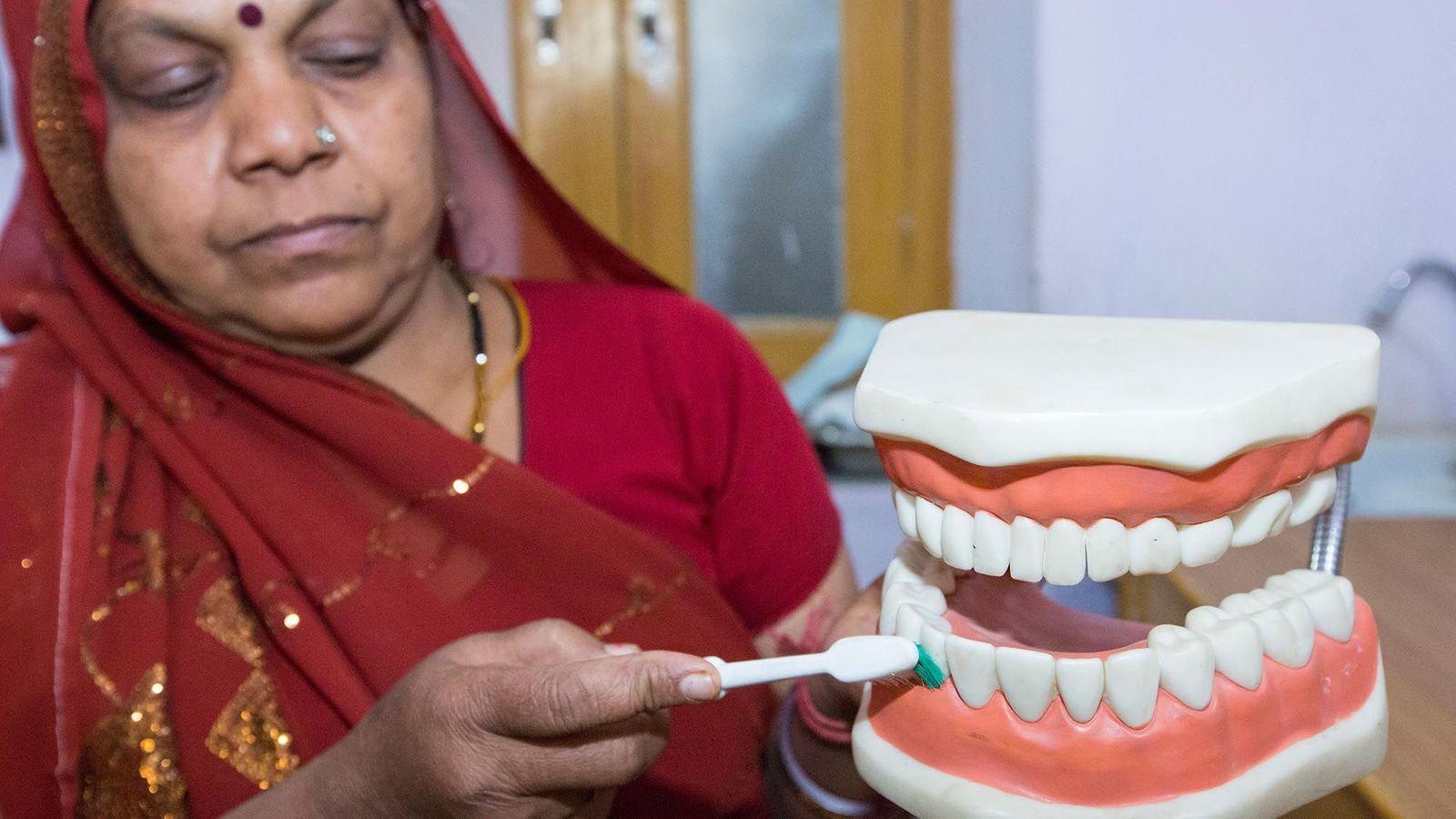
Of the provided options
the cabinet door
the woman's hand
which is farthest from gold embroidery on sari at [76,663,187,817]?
the cabinet door

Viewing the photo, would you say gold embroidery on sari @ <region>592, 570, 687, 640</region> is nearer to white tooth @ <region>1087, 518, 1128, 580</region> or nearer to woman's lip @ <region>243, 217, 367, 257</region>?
woman's lip @ <region>243, 217, 367, 257</region>

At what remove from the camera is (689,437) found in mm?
1091

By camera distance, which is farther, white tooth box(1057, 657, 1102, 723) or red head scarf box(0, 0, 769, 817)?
red head scarf box(0, 0, 769, 817)

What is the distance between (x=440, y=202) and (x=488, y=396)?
0.59 ft

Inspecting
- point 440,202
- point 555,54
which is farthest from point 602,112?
point 440,202

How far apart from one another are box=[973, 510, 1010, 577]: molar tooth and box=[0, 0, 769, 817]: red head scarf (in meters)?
0.49

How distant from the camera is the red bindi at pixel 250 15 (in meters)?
0.81

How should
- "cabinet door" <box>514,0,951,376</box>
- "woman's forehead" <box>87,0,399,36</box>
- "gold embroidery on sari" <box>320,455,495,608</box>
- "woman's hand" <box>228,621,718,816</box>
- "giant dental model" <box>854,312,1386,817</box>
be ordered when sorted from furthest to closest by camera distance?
"cabinet door" <box>514,0,951,376</box> < "gold embroidery on sari" <box>320,455,495,608</box> < "woman's forehead" <box>87,0,399,36</box> < "woman's hand" <box>228,621,718,816</box> < "giant dental model" <box>854,312,1386,817</box>

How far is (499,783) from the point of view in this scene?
659 millimetres

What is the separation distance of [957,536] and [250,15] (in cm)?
63

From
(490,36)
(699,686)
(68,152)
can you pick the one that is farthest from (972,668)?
(490,36)

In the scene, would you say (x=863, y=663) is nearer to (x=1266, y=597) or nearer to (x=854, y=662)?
(x=854, y=662)

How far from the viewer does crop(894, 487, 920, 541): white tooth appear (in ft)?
1.83

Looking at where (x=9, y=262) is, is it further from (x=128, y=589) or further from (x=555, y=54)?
(x=555, y=54)
